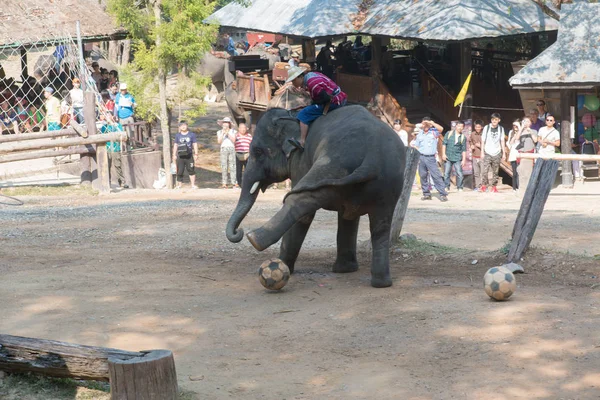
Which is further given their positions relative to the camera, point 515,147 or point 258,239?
point 515,147

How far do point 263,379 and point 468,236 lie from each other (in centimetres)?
705

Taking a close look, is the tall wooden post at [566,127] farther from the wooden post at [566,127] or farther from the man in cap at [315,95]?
the man in cap at [315,95]

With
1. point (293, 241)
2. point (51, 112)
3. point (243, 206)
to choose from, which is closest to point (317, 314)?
point (293, 241)

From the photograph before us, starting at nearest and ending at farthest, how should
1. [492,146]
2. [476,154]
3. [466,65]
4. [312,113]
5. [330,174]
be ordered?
[330,174], [312,113], [492,146], [476,154], [466,65]

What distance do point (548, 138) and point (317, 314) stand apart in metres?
13.0

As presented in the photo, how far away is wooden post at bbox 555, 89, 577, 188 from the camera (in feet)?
68.7

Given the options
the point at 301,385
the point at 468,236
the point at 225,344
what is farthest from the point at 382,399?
the point at 468,236

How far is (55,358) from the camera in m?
6.08

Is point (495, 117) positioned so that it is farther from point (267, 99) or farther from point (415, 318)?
point (415, 318)

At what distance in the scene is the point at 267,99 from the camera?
1092 inches

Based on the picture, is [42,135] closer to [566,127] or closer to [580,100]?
[566,127]

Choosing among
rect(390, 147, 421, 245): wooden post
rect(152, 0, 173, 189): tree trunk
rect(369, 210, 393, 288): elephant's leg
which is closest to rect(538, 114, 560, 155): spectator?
rect(152, 0, 173, 189): tree trunk

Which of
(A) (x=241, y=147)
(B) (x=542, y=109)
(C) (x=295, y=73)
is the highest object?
(C) (x=295, y=73)

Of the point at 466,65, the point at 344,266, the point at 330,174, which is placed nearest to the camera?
the point at 330,174
